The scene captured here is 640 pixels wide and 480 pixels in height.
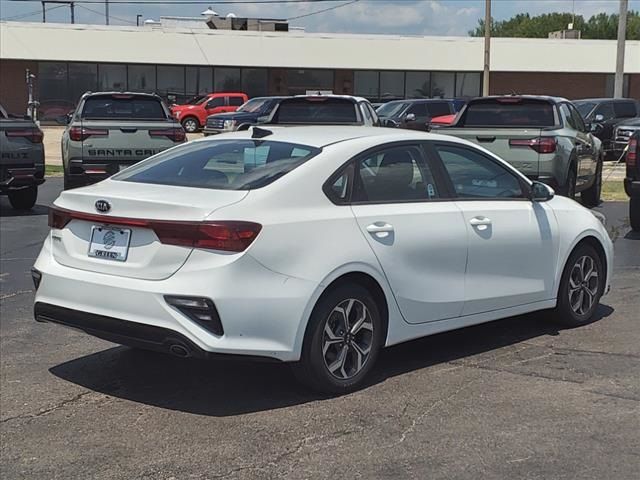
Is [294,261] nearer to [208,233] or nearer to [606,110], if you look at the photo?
[208,233]

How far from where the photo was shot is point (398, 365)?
5969 millimetres

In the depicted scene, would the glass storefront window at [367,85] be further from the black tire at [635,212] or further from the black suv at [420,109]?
the black tire at [635,212]

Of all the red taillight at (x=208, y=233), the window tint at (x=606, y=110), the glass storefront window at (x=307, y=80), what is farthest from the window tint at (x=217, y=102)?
the red taillight at (x=208, y=233)

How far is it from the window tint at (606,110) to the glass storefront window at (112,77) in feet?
84.4

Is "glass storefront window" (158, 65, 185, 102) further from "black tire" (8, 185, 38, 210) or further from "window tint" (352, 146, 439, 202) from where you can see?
"window tint" (352, 146, 439, 202)

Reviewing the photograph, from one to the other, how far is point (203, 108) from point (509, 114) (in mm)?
27258

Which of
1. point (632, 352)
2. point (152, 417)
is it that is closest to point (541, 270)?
point (632, 352)

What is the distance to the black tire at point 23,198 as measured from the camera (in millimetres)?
14484

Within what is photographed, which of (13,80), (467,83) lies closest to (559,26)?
(467,83)

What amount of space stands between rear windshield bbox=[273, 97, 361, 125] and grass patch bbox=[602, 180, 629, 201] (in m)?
5.37

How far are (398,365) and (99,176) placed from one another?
30.3ft

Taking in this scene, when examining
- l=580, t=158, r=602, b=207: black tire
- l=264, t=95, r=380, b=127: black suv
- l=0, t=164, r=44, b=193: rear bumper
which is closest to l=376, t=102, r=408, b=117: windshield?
l=580, t=158, r=602, b=207: black tire

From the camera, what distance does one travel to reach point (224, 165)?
5.68 metres

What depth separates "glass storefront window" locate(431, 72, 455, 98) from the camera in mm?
47781
